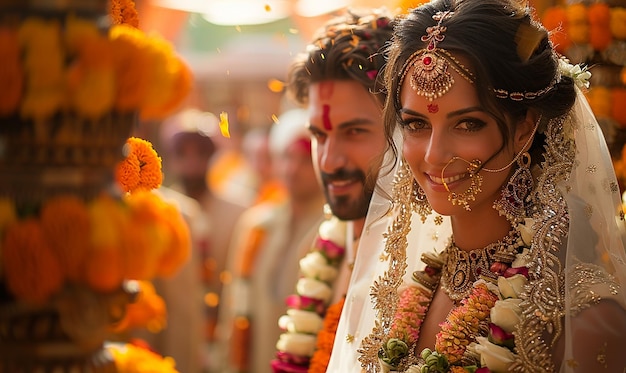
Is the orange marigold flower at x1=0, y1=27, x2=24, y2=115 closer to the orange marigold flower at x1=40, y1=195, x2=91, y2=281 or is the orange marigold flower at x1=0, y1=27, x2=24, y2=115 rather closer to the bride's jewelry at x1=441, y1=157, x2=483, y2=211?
the orange marigold flower at x1=40, y1=195, x2=91, y2=281

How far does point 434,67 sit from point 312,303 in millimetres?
1310

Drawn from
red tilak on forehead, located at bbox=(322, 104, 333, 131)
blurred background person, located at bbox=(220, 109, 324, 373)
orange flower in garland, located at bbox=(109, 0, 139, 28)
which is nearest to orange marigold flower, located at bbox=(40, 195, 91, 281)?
orange flower in garland, located at bbox=(109, 0, 139, 28)

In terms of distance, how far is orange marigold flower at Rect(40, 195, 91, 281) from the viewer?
147cm

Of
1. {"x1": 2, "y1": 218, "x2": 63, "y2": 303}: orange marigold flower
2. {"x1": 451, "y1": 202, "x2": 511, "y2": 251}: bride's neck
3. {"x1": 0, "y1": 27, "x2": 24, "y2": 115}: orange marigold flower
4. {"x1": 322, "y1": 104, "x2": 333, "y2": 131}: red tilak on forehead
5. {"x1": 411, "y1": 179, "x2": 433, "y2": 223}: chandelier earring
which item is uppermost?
{"x1": 322, "y1": 104, "x2": 333, "y2": 131}: red tilak on forehead

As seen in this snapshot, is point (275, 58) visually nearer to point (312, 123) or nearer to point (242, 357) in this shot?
point (242, 357)

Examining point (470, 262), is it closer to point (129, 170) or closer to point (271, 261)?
point (129, 170)

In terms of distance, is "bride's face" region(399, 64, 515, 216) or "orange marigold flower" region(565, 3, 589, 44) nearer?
"bride's face" region(399, 64, 515, 216)

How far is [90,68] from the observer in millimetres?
1483

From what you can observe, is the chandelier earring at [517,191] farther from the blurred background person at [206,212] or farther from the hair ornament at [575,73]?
the blurred background person at [206,212]

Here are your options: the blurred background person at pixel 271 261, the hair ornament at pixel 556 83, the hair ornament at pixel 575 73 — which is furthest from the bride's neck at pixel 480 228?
the blurred background person at pixel 271 261

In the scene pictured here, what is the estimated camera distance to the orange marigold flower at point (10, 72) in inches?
56.6

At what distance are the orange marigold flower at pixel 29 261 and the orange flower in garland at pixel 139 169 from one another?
2.04 ft

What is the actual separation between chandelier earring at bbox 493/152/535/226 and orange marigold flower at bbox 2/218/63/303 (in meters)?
→ 1.29

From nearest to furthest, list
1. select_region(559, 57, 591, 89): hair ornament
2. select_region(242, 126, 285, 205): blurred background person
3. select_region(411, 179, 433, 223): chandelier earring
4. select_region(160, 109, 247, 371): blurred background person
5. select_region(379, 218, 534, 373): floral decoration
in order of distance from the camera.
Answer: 1. select_region(379, 218, 534, 373): floral decoration
2. select_region(559, 57, 591, 89): hair ornament
3. select_region(411, 179, 433, 223): chandelier earring
4. select_region(160, 109, 247, 371): blurred background person
5. select_region(242, 126, 285, 205): blurred background person
